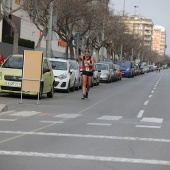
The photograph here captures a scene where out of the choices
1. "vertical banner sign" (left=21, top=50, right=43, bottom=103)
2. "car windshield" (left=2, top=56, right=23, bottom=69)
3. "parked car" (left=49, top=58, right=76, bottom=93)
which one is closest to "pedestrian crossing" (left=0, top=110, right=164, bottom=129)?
"vertical banner sign" (left=21, top=50, right=43, bottom=103)

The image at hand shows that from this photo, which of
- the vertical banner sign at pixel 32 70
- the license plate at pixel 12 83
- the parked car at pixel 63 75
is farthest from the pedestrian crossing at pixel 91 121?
the parked car at pixel 63 75

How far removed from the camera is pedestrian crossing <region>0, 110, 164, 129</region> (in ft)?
37.6

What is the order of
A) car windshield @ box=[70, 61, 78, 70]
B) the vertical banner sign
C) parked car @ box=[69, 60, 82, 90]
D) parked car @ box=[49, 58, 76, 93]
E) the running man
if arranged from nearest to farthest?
the vertical banner sign
the running man
parked car @ box=[49, 58, 76, 93]
parked car @ box=[69, 60, 82, 90]
car windshield @ box=[70, 61, 78, 70]

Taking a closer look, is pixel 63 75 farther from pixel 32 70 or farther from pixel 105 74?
pixel 105 74

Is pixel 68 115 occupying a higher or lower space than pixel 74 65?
lower

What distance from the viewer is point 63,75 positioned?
22.6 m

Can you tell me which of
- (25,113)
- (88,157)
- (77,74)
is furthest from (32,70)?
(77,74)

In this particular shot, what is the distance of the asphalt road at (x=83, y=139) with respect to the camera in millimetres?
6777

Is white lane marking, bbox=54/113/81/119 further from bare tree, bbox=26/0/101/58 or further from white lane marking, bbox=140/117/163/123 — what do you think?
bare tree, bbox=26/0/101/58

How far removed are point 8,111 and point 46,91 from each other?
16.4ft

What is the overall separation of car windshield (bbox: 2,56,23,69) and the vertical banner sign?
6.88ft

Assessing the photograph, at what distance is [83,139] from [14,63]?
10075mm

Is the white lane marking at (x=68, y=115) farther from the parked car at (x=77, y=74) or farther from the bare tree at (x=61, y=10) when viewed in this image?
the bare tree at (x=61, y=10)

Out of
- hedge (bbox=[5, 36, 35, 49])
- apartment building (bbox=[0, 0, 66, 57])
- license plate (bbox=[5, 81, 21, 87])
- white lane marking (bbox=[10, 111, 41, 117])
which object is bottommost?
white lane marking (bbox=[10, 111, 41, 117])
